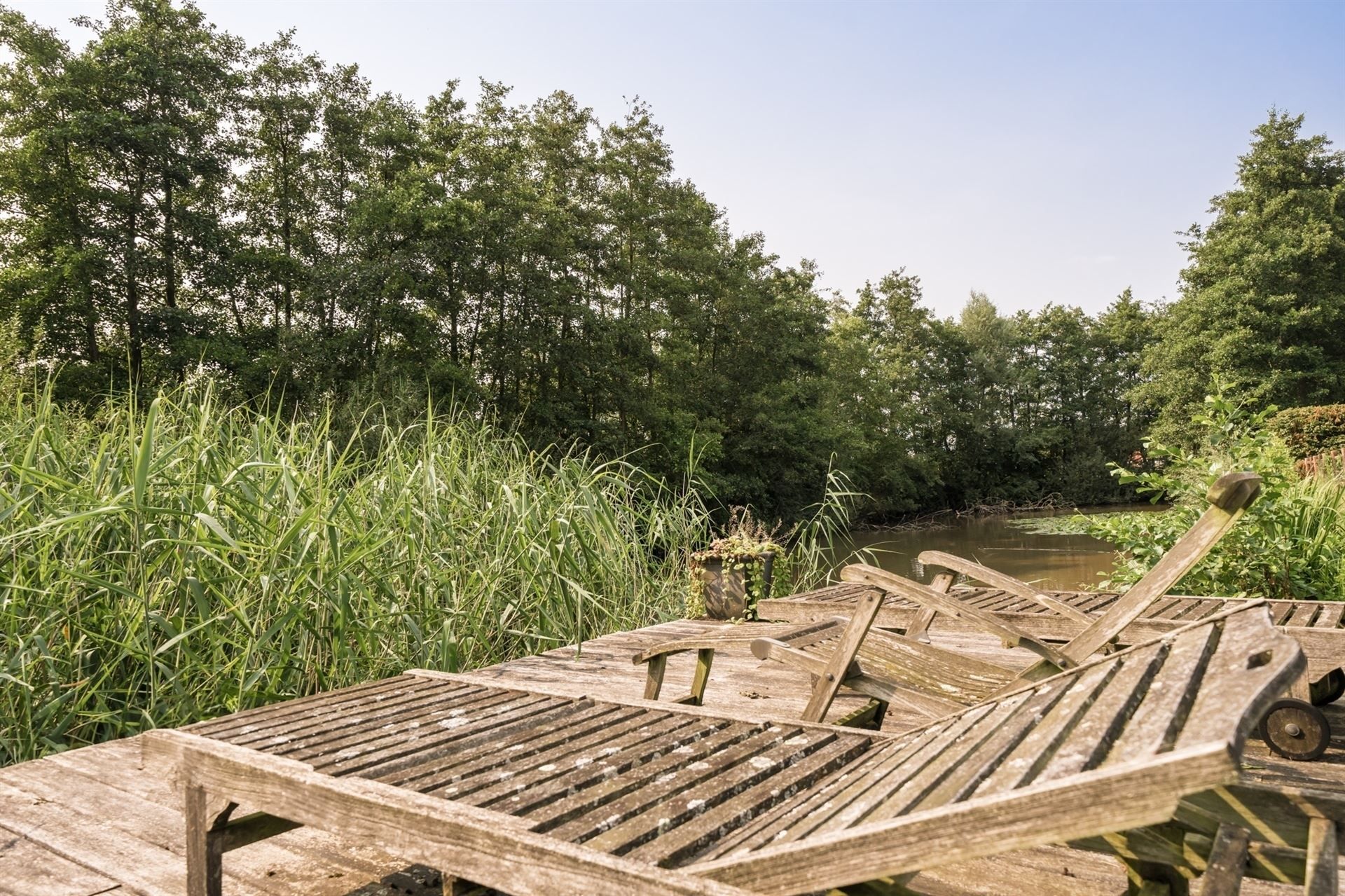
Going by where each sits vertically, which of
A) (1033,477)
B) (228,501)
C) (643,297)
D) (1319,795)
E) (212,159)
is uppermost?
(212,159)

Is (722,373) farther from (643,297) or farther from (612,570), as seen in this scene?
(612,570)

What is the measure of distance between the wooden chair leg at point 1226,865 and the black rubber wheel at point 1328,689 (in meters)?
2.24

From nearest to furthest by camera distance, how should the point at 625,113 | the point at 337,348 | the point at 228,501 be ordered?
the point at 228,501 < the point at 337,348 < the point at 625,113

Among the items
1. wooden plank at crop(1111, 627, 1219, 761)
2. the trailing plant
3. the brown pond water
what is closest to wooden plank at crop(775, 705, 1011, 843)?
wooden plank at crop(1111, 627, 1219, 761)

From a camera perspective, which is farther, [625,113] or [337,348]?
[625,113]

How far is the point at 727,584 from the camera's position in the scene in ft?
18.4

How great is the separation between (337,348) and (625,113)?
1161 cm

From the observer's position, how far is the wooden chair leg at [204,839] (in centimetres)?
166

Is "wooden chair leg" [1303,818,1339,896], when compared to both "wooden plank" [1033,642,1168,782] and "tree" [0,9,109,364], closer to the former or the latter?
"wooden plank" [1033,642,1168,782]

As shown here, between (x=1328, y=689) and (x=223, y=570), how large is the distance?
400 cm

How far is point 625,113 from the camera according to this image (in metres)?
25.2

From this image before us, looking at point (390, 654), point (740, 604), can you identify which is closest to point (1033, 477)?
point (740, 604)

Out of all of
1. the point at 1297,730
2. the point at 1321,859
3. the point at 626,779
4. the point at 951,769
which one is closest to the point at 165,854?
the point at 626,779

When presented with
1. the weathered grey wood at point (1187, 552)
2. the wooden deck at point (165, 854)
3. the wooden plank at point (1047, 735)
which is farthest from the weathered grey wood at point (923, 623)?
the wooden plank at point (1047, 735)
